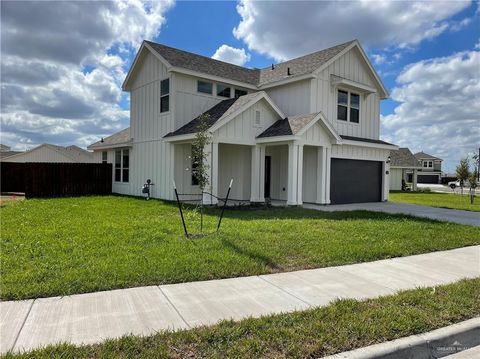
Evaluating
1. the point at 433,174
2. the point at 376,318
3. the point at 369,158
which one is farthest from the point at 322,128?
the point at 433,174

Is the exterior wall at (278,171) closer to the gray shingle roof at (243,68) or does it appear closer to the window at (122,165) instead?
the gray shingle roof at (243,68)

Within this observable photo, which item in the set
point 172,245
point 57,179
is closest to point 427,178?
point 57,179

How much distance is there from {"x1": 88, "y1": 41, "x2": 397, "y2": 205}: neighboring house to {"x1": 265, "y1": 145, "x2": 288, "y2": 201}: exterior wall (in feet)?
0.17

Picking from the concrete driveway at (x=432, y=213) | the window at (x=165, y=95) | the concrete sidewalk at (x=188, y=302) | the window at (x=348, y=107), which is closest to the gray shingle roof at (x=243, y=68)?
the window at (x=165, y=95)

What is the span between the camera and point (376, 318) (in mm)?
4102

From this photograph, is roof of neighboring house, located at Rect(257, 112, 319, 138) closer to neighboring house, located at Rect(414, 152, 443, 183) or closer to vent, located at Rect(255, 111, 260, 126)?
vent, located at Rect(255, 111, 260, 126)

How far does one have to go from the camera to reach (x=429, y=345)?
372cm

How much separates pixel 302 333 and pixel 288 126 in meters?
12.4

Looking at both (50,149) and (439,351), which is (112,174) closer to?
(439,351)

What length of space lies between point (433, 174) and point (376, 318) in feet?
253

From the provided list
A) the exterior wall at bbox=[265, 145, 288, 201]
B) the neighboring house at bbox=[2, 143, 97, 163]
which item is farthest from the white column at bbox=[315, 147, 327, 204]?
the neighboring house at bbox=[2, 143, 97, 163]

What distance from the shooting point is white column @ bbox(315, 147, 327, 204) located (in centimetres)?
1610

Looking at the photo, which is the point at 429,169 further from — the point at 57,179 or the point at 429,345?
the point at 429,345

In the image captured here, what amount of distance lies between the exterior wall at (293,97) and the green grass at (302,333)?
13511mm
